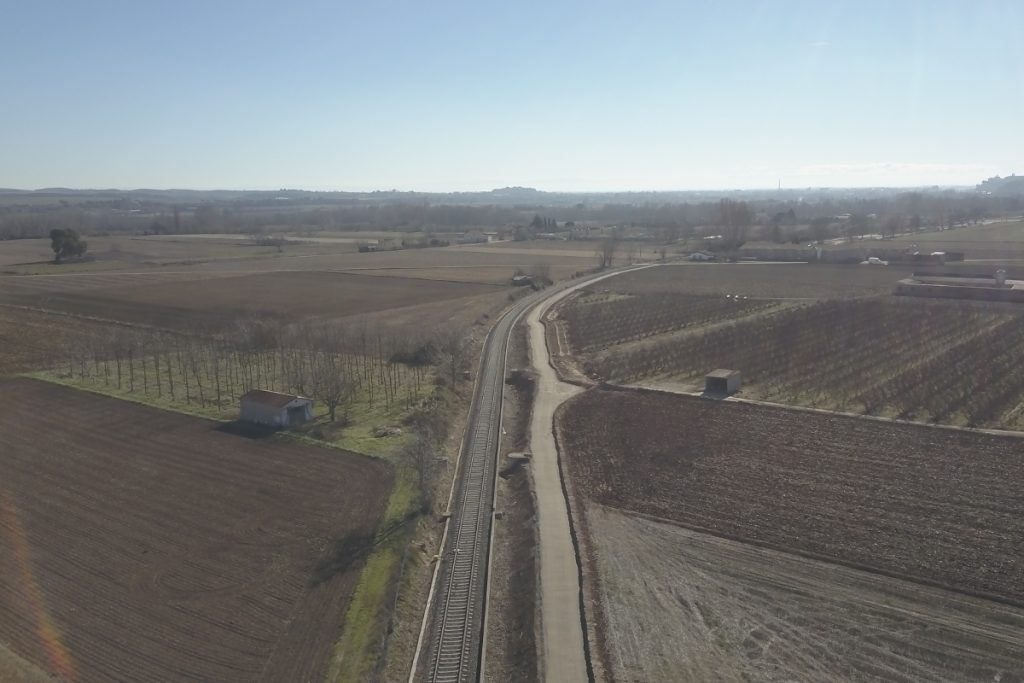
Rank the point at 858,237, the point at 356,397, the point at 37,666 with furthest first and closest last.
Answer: the point at 858,237 < the point at 356,397 < the point at 37,666

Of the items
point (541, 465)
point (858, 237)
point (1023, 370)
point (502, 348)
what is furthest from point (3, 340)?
point (858, 237)

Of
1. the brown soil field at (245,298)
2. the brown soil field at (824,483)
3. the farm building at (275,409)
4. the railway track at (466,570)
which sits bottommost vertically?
the railway track at (466,570)

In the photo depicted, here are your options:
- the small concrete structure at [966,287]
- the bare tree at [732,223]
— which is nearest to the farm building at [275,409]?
the small concrete structure at [966,287]

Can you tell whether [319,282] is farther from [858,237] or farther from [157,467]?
[858,237]

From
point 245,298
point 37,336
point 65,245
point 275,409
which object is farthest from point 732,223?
point 275,409

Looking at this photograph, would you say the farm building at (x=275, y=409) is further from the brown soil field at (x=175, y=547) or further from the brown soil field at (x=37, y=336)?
Result: the brown soil field at (x=37, y=336)
